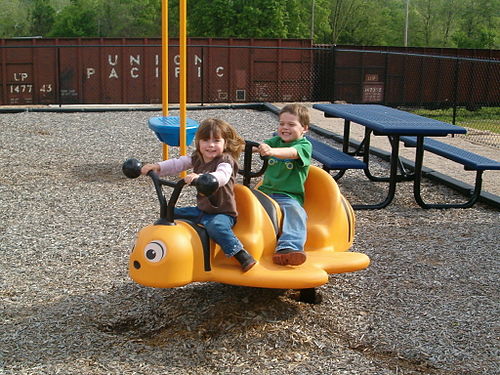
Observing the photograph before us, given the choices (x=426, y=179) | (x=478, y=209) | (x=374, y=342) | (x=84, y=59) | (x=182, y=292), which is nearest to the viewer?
(x=374, y=342)

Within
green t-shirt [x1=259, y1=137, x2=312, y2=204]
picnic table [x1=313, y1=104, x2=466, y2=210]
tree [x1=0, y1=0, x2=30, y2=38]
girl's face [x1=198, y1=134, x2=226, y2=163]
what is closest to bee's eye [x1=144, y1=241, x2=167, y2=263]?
girl's face [x1=198, y1=134, x2=226, y2=163]

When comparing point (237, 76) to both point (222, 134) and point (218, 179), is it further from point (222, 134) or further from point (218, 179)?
point (218, 179)

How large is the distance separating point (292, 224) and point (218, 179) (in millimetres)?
597

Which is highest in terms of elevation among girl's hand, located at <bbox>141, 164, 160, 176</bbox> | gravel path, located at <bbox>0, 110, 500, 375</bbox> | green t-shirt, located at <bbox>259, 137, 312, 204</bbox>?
girl's hand, located at <bbox>141, 164, 160, 176</bbox>

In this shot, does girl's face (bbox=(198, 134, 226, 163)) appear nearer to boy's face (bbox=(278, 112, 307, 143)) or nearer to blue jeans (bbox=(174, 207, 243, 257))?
blue jeans (bbox=(174, 207, 243, 257))

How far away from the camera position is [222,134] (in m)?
3.99

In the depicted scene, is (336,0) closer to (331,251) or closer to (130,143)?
(130,143)

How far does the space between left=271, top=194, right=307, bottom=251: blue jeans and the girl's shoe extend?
0.21 metres

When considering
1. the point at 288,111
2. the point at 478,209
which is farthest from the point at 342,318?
the point at 478,209

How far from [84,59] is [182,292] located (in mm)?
16333

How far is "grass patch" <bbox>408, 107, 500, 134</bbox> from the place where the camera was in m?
18.8

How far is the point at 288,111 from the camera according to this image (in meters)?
4.41

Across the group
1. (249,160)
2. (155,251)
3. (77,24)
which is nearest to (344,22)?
(77,24)

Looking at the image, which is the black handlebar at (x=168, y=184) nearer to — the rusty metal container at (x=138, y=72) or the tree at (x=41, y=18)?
the rusty metal container at (x=138, y=72)
